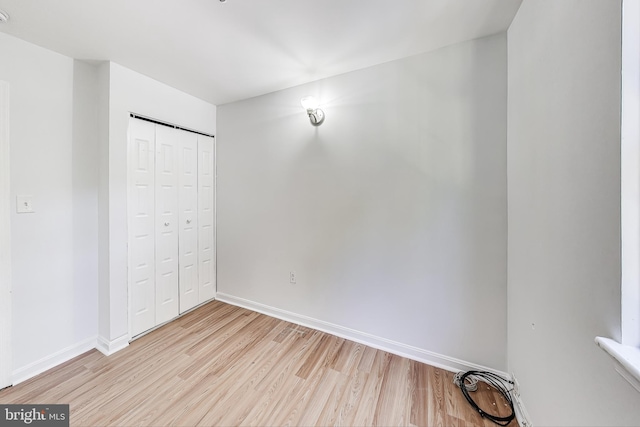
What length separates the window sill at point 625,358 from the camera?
0.60m

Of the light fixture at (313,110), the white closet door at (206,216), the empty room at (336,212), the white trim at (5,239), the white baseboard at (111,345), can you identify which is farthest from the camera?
the white closet door at (206,216)

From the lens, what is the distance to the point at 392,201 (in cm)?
198

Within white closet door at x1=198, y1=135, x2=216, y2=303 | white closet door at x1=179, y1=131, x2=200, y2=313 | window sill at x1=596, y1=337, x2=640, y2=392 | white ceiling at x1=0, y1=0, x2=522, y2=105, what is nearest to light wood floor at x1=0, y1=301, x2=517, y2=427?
white closet door at x1=179, y1=131, x2=200, y2=313

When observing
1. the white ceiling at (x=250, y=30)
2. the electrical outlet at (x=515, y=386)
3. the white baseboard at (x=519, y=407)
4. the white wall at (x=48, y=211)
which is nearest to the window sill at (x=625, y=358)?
the white baseboard at (x=519, y=407)

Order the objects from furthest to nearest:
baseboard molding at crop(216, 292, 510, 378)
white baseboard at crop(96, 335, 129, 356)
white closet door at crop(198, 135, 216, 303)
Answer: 1. white closet door at crop(198, 135, 216, 303)
2. white baseboard at crop(96, 335, 129, 356)
3. baseboard molding at crop(216, 292, 510, 378)

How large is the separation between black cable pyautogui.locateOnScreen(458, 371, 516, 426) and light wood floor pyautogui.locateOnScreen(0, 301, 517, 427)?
36 mm

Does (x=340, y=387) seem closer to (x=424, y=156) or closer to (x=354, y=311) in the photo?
(x=354, y=311)

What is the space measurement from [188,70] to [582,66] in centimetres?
263

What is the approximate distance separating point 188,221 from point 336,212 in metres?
1.72

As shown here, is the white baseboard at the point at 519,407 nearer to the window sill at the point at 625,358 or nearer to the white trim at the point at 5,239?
the window sill at the point at 625,358

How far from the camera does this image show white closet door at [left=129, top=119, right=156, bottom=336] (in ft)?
7.09

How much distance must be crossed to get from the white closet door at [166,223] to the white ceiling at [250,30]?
652mm

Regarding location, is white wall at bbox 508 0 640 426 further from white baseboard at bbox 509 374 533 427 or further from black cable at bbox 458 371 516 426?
black cable at bbox 458 371 516 426

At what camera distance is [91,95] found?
2043 millimetres
